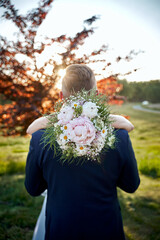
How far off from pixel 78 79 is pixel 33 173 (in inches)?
34.1

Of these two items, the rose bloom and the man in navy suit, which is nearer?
the rose bloom

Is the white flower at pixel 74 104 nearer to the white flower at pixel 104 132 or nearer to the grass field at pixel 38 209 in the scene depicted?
the white flower at pixel 104 132

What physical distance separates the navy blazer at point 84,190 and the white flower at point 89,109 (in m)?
0.35

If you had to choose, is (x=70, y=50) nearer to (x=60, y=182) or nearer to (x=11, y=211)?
(x=60, y=182)

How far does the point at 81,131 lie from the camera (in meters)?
1.07

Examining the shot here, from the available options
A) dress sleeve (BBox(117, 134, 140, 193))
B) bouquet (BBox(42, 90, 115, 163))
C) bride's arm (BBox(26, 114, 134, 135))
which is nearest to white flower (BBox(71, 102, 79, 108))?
bouquet (BBox(42, 90, 115, 163))

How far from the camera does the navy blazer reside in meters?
1.29

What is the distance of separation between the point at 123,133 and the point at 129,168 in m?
0.29

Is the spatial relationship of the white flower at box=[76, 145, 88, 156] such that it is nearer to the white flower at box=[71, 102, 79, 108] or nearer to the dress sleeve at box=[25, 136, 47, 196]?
the white flower at box=[71, 102, 79, 108]

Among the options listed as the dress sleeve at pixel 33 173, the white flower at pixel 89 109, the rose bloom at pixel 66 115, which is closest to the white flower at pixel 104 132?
the white flower at pixel 89 109

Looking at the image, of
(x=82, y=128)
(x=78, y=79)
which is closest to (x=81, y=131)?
(x=82, y=128)

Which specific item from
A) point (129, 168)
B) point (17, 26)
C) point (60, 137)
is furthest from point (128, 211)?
point (17, 26)

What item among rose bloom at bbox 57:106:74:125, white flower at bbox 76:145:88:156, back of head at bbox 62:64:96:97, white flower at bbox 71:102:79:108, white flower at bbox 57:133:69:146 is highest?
back of head at bbox 62:64:96:97

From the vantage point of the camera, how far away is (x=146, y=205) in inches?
156
